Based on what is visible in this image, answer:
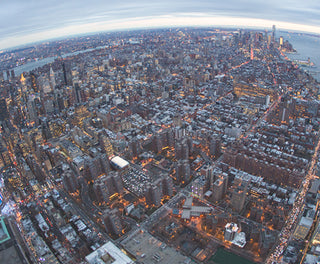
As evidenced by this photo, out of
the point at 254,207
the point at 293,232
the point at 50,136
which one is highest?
the point at 50,136

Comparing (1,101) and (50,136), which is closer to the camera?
(50,136)

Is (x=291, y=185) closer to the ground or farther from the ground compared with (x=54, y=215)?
closer to the ground

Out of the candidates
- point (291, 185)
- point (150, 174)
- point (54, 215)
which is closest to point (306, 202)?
point (291, 185)

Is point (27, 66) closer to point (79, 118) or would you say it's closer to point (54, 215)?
point (79, 118)

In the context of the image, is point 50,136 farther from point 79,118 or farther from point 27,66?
point 27,66

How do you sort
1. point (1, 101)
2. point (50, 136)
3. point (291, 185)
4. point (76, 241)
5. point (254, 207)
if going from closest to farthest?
point (76, 241)
point (254, 207)
point (291, 185)
point (50, 136)
point (1, 101)

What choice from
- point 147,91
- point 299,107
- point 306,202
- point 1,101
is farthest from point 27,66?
point 306,202

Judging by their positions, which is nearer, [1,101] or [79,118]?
[79,118]

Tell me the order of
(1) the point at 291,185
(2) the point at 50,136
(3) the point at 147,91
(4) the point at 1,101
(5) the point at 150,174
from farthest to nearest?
(3) the point at 147,91 < (4) the point at 1,101 < (2) the point at 50,136 < (5) the point at 150,174 < (1) the point at 291,185

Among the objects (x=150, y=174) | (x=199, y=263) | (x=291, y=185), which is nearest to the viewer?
(x=199, y=263)
